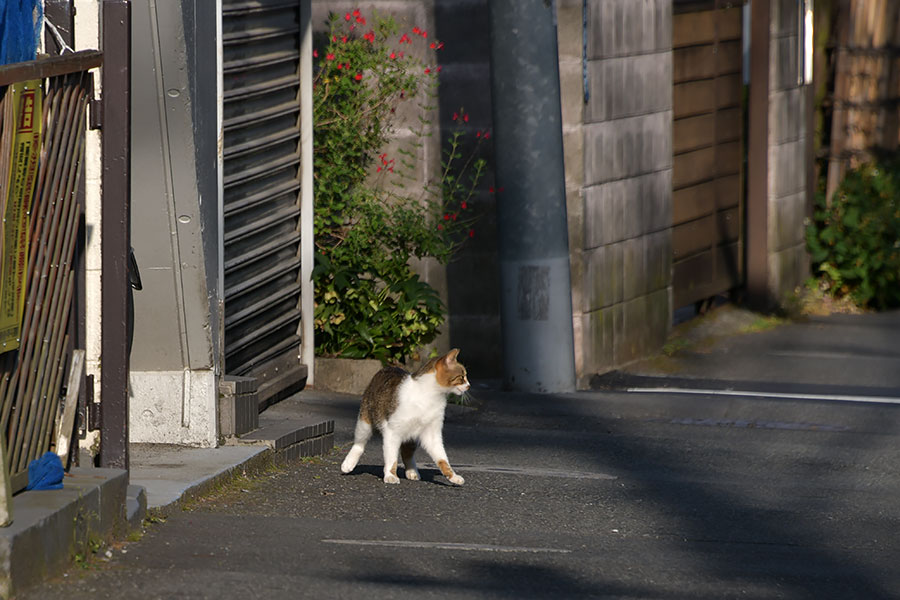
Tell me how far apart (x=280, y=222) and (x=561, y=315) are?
81.1 inches

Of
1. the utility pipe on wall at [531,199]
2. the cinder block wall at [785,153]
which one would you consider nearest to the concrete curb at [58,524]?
the utility pipe on wall at [531,199]

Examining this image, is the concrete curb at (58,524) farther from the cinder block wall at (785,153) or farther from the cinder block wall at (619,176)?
the cinder block wall at (785,153)

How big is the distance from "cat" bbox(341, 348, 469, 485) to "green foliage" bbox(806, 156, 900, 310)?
8187 mm

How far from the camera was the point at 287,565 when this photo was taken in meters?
4.93

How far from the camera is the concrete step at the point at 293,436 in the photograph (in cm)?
712

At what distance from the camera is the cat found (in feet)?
22.5

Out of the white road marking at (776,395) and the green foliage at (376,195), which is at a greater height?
the green foliage at (376,195)

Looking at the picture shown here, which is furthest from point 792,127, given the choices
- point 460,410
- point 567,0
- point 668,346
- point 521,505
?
point 521,505

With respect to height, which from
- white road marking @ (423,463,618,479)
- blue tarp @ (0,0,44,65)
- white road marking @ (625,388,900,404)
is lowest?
white road marking @ (625,388,900,404)

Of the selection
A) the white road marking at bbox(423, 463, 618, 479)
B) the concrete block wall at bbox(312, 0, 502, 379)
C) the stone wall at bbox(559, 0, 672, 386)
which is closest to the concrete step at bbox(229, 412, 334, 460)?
the white road marking at bbox(423, 463, 618, 479)

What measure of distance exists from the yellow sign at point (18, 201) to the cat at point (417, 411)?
2418 mm

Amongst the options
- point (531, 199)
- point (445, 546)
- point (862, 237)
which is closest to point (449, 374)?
point (445, 546)

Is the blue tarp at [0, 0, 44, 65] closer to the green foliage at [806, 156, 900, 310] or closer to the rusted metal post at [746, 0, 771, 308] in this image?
the rusted metal post at [746, 0, 771, 308]

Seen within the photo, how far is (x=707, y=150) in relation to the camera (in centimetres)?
1304
